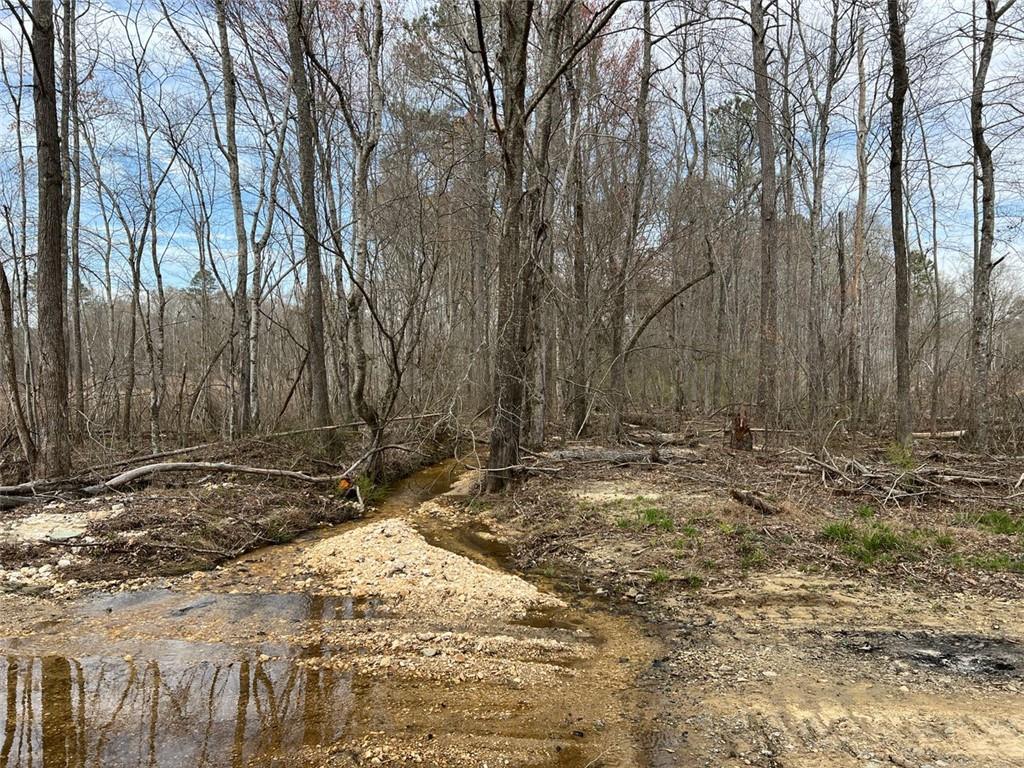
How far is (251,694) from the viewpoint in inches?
142

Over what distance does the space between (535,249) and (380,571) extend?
5.41 m

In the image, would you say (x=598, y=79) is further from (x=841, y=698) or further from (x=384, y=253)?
(x=841, y=698)

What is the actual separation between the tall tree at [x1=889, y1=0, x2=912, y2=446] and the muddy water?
31.3 feet

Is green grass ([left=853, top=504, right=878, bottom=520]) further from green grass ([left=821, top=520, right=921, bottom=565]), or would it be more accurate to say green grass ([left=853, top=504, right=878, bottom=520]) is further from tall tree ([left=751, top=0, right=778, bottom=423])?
tall tree ([left=751, top=0, right=778, bottom=423])

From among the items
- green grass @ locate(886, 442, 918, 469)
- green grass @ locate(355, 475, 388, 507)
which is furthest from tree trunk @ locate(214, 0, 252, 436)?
green grass @ locate(886, 442, 918, 469)

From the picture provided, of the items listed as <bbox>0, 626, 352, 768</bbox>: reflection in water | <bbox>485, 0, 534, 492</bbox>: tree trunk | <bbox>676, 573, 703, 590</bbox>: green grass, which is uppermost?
<bbox>485, 0, 534, 492</bbox>: tree trunk

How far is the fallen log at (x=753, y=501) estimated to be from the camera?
280 inches

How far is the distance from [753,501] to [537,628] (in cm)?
387

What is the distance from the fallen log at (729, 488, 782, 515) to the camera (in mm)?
7105

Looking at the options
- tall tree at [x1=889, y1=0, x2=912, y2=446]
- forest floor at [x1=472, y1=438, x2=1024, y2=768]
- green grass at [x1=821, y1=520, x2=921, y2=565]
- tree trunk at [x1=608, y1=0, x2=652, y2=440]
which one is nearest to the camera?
forest floor at [x1=472, y1=438, x2=1024, y2=768]

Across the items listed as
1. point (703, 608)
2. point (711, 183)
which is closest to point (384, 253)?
point (711, 183)

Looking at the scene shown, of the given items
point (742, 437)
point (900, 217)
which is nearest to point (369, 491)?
point (742, 437)

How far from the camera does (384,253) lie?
19641mm

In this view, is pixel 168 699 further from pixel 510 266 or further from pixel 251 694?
pixel 510 266
